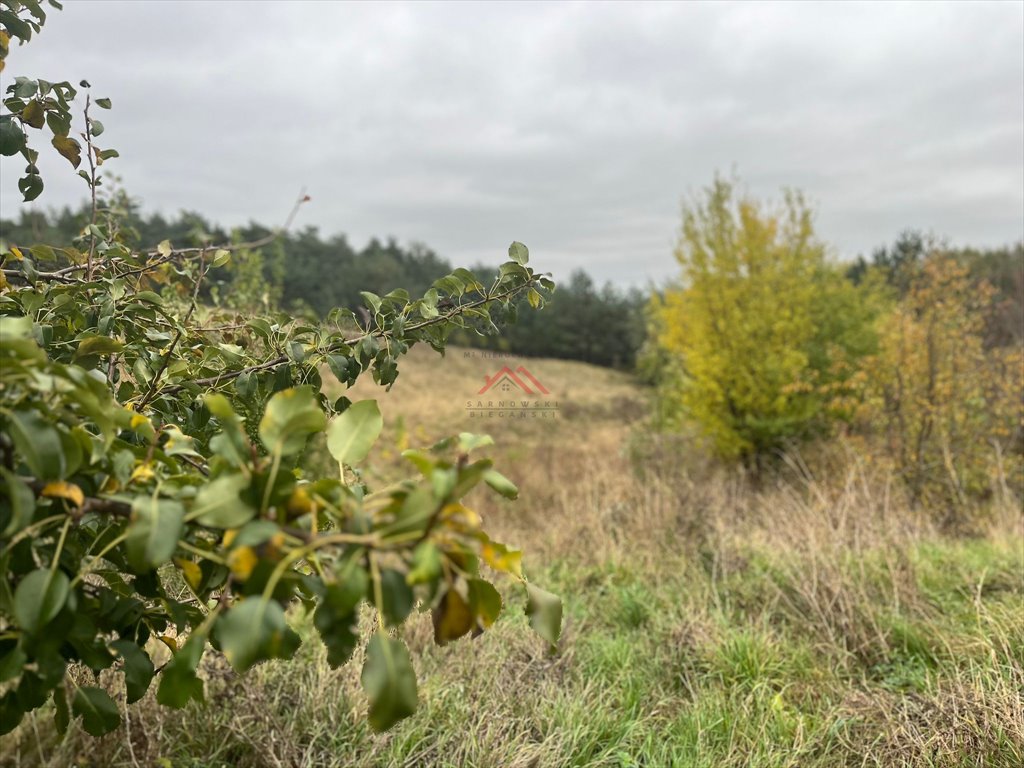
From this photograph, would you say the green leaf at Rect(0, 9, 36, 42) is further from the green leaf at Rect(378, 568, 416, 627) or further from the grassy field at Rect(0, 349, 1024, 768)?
the green leaf at Rect(378, 568, 416, 627)

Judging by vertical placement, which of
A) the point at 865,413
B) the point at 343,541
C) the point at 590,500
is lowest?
the point at 590,500

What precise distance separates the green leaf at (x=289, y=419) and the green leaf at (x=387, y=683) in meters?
0.22

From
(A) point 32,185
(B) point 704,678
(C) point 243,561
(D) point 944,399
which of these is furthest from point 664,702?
(D) point 944,399

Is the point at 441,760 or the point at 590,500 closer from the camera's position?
the point at 441,760

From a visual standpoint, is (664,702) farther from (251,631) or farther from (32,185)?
(32,185)

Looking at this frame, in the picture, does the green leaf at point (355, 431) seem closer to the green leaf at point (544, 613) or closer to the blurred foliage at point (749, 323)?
the green leaf at point (544, 613)

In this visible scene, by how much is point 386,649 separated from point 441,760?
1826mm

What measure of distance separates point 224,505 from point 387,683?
22 centimetres

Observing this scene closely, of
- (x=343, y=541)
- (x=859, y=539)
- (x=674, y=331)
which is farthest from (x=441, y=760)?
(x=674, y=331)

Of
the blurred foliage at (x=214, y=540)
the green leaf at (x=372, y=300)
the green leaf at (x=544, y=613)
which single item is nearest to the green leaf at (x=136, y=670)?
the blurred foliage at (x=214, y=540)

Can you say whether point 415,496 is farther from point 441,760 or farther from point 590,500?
point 590,500

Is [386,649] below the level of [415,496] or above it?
below

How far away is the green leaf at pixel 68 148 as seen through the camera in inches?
55.7

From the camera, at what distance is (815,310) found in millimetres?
8531
